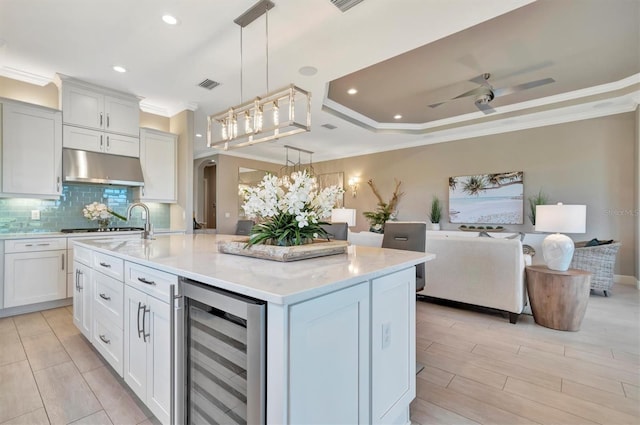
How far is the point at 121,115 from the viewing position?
4016 mm

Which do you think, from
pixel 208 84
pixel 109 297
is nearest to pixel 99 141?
pixel 208 84

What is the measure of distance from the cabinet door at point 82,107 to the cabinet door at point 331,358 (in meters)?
4.33

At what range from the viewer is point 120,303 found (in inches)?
69.9

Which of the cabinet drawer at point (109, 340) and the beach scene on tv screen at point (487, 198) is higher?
the beach scene on tv screen at point (487, 198)

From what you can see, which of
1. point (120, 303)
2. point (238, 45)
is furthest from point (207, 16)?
point (120, 303)

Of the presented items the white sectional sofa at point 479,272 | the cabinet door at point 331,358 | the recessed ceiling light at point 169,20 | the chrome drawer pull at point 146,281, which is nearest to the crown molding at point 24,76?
the recessed ceiling light at point 169,20

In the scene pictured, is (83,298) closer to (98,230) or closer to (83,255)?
(83,255)

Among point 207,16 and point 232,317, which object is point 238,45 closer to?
point 207,16

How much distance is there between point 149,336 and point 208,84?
321 cm

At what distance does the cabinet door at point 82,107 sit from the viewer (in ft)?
11.8

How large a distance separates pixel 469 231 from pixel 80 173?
6.44 metres

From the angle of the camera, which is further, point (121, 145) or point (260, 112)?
point (121, 145)

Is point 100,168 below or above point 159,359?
above

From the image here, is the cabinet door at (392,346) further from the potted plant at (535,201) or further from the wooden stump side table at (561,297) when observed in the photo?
the potted plant at (535,201)
